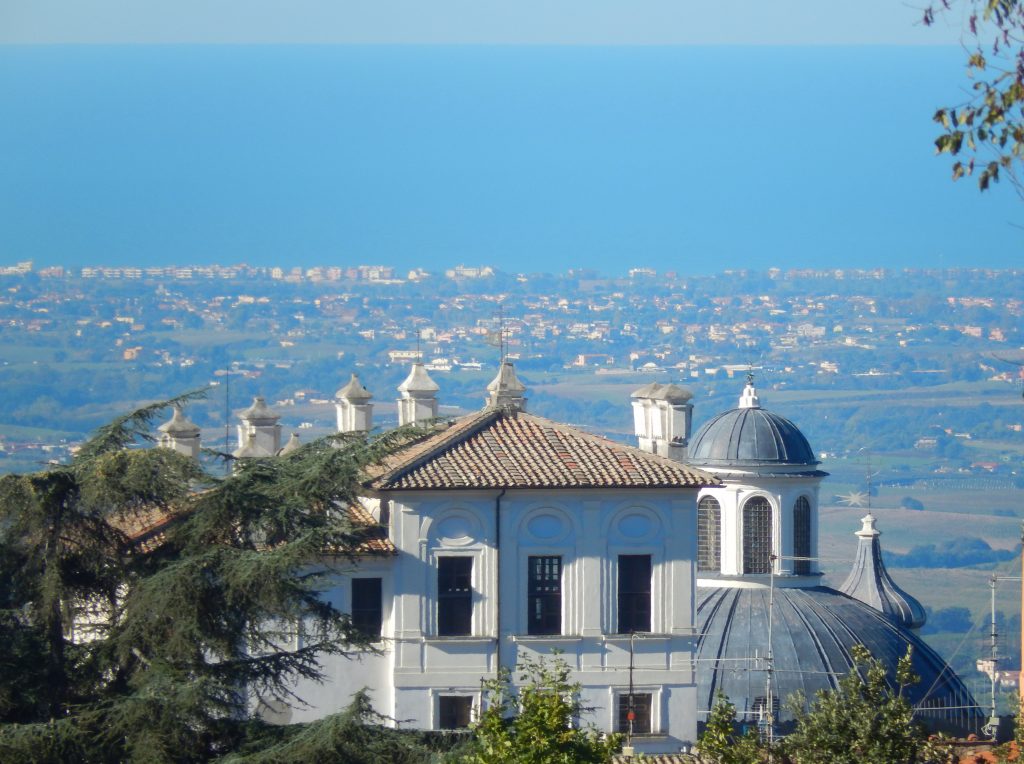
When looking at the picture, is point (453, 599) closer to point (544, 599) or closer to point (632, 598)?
point (544, 599)

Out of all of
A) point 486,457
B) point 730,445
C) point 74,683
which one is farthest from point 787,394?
point 74,683

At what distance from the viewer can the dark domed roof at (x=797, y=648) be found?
158 feet

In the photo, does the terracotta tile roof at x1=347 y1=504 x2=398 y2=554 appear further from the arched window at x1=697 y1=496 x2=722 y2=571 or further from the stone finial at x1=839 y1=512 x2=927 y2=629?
the stone finial at x1=839 y1=512 x2=927 y2=629

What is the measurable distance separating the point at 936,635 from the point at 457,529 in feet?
198

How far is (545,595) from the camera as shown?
126ft

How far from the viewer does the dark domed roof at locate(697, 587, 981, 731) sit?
158 ft

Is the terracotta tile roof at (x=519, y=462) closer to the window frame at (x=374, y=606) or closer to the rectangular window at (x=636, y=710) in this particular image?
the window frame at (x=374, y=606)

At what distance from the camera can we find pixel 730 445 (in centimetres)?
5350

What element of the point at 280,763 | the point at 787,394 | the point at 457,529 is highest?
the point at 787,394

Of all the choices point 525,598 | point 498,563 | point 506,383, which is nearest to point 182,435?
point 506,383

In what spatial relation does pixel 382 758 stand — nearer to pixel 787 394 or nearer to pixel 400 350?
pixel 787 394

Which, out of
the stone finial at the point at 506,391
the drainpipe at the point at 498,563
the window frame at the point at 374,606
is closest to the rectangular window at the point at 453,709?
the drainpipe at the point at 498,563

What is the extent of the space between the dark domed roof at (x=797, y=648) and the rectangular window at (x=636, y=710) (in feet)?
27.3

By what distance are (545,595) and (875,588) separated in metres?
22.6
